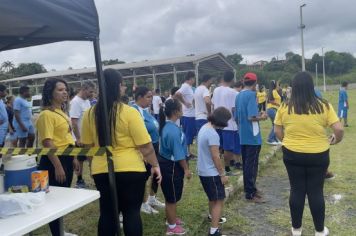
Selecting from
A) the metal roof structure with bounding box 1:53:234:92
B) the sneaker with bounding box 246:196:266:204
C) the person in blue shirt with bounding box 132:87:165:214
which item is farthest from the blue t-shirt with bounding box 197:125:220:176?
the metal roof structure with bounding box 1:53:234:92

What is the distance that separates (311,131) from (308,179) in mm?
493

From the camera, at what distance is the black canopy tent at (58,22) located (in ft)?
7.93

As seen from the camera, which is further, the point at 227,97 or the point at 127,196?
the point at 227,97

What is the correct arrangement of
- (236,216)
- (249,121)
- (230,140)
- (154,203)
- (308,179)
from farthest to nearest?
(230,140) < (249,121) < (154,203) < (236,216) < (308,179)

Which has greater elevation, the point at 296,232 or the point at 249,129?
the point at 249,129

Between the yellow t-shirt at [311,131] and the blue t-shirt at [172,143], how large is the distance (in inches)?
44.0

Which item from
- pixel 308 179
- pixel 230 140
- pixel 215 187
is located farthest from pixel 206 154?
pixel 230 140

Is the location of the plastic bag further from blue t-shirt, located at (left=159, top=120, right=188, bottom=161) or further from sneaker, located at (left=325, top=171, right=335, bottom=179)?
sneaker, located at (left=325, top=171, right=335, bottom=179)

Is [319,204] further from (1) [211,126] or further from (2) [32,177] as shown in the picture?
(2) [32,177]

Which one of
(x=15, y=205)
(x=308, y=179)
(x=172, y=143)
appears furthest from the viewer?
(x=172, y=143)

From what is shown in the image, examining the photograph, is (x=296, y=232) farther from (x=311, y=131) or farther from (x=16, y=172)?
(x=16, y=172)

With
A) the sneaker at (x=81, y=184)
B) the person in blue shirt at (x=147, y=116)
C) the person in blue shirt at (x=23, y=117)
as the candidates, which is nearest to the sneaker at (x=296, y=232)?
the person in blue shirt at (x=147, y=116)

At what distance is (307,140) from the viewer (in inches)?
142

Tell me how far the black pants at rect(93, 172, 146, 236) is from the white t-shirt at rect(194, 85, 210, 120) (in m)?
4.31
